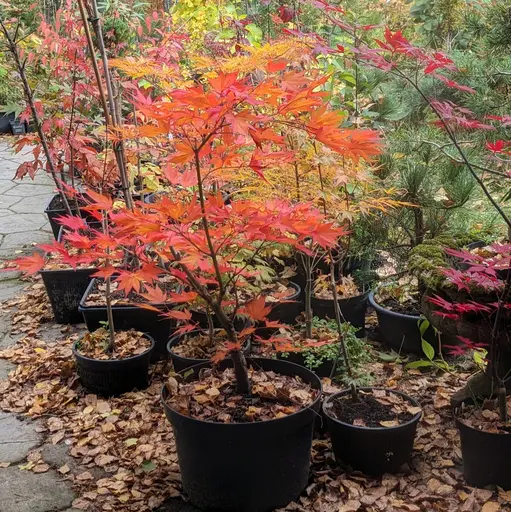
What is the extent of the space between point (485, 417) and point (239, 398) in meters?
0.91

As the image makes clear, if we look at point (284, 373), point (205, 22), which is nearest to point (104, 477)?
point (284, 373)

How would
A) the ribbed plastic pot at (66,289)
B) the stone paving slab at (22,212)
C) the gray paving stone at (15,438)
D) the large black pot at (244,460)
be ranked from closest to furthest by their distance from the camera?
the large black pot at (244,460) → the gray paving stone at (15,438) → the ribbed plastic pot at (66,289) → the stone paving slab at (22,212)

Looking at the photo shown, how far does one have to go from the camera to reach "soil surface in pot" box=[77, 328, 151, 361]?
3180 mm

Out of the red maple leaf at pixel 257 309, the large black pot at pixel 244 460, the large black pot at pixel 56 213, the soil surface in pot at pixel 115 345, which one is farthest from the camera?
the large black pot at pixel 56 213

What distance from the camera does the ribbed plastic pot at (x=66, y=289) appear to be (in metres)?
4.04

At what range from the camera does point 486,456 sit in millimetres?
2250

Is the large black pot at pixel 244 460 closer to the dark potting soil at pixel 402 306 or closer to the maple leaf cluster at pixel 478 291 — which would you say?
the maple leaf cluster at pixel 478 291

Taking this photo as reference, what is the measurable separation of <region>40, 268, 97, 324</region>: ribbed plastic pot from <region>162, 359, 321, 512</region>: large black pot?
194 centimetres

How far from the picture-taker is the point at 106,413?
9.80ft

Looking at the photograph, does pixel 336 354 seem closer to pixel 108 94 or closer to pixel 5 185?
pixel 108 94

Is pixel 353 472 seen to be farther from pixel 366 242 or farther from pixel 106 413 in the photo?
pixel 366 242

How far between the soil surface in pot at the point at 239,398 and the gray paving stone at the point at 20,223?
13.7 ft

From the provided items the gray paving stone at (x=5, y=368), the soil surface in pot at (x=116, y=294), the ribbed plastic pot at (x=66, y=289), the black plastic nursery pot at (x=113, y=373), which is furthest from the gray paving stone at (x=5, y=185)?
the black plastic nursery pot at (x=113, y=373)

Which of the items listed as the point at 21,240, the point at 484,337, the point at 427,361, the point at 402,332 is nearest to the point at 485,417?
the point at 484,337
